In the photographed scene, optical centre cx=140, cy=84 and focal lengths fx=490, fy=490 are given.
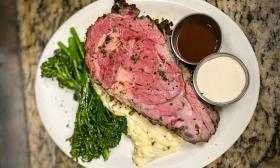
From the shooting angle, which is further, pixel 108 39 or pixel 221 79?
pixel 108 39

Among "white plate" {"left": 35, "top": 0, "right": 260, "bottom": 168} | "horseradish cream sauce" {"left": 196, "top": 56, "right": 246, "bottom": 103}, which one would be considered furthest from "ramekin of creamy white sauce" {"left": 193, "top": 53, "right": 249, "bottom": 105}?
"white plate" {"left": 35, "top": 0, "right": 260, "bottom": 168}

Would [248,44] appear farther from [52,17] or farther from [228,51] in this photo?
[52,17]

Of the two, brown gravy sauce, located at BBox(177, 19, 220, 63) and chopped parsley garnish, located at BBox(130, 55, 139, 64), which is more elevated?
brown gravy sauce, located at BBox(177, 19, 220, 63)

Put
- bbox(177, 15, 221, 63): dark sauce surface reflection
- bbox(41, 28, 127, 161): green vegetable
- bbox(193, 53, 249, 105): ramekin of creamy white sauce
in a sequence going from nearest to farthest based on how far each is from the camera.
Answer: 1. bbox(193, 53, 249, 105): ramekin of creamy white sauce
2. bbox(177, 15, 221, 63): dark sauce surface reflection
3. bbox(41, 28, 127, 161): green vegetable

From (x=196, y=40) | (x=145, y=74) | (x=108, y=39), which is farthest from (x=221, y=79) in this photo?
(x=108, y=39)

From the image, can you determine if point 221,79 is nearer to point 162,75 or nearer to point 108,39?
point 162,75

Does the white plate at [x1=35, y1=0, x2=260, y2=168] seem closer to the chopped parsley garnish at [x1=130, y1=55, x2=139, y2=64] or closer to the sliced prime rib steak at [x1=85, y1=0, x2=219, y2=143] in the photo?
the sliced prime rib steak at [x1=85, y1=0, x2=219, y2=143]

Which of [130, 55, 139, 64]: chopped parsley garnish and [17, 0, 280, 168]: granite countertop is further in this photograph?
[17, 0, 280, 168]: granite countertop
